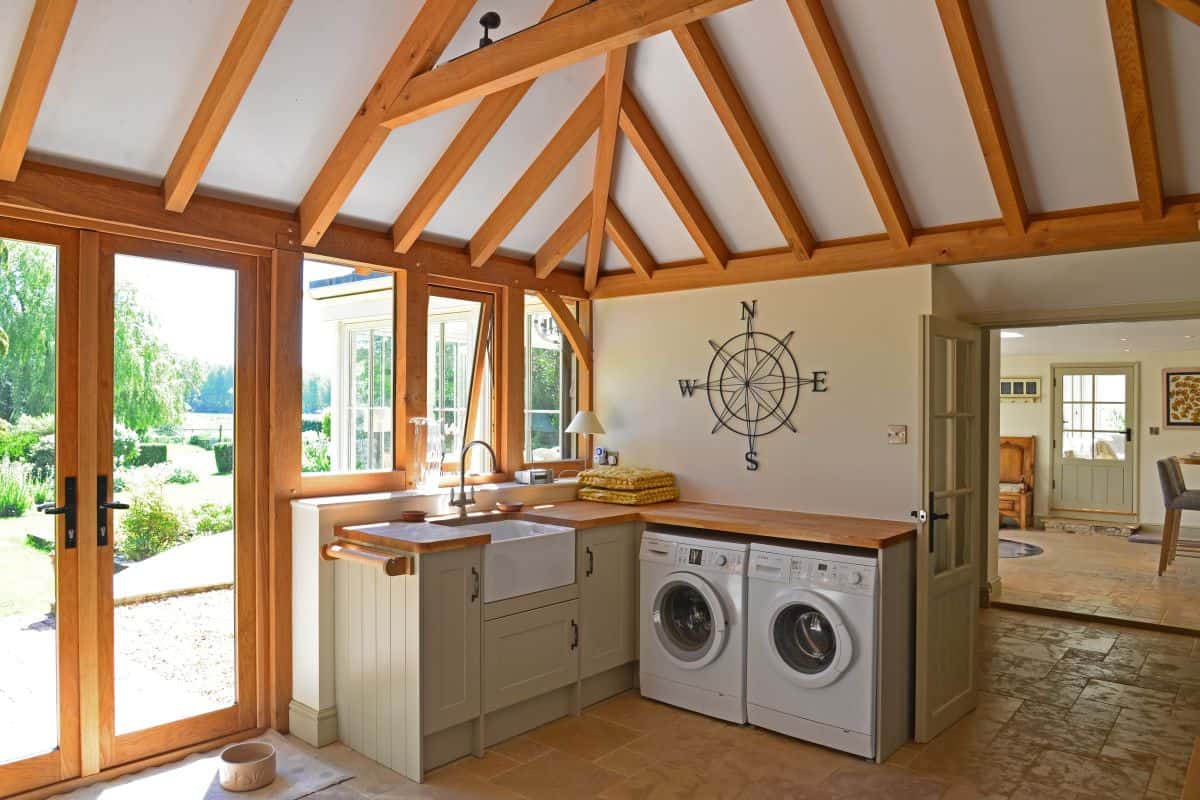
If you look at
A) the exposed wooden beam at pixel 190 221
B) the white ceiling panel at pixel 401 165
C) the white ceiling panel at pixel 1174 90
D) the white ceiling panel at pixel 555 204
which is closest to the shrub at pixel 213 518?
the exposed wooden beam at pixel 190 221

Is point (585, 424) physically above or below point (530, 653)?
above

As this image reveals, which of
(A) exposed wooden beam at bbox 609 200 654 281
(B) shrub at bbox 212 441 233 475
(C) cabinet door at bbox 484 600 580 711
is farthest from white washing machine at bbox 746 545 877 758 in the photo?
(B) shrub at bbox 212 441 233 475

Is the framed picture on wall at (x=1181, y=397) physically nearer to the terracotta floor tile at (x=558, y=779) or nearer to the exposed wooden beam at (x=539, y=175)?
the exposed wooden beam at (x=539, y=175)

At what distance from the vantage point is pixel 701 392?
503 cm

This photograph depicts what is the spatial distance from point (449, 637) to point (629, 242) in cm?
270

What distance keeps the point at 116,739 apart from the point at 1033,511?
10319 mm

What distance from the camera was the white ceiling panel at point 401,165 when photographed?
3814 mm

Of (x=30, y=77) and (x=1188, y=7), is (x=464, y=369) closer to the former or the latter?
(x=30, y=77)

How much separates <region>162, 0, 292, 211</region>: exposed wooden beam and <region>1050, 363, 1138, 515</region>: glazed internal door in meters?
10.4

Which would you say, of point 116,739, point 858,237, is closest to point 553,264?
point 858,237

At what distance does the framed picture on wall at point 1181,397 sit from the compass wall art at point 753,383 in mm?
7713

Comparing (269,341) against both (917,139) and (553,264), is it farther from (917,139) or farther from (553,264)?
(917,139)

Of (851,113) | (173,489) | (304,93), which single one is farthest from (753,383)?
(173,489)

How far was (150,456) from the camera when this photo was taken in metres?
3.54
